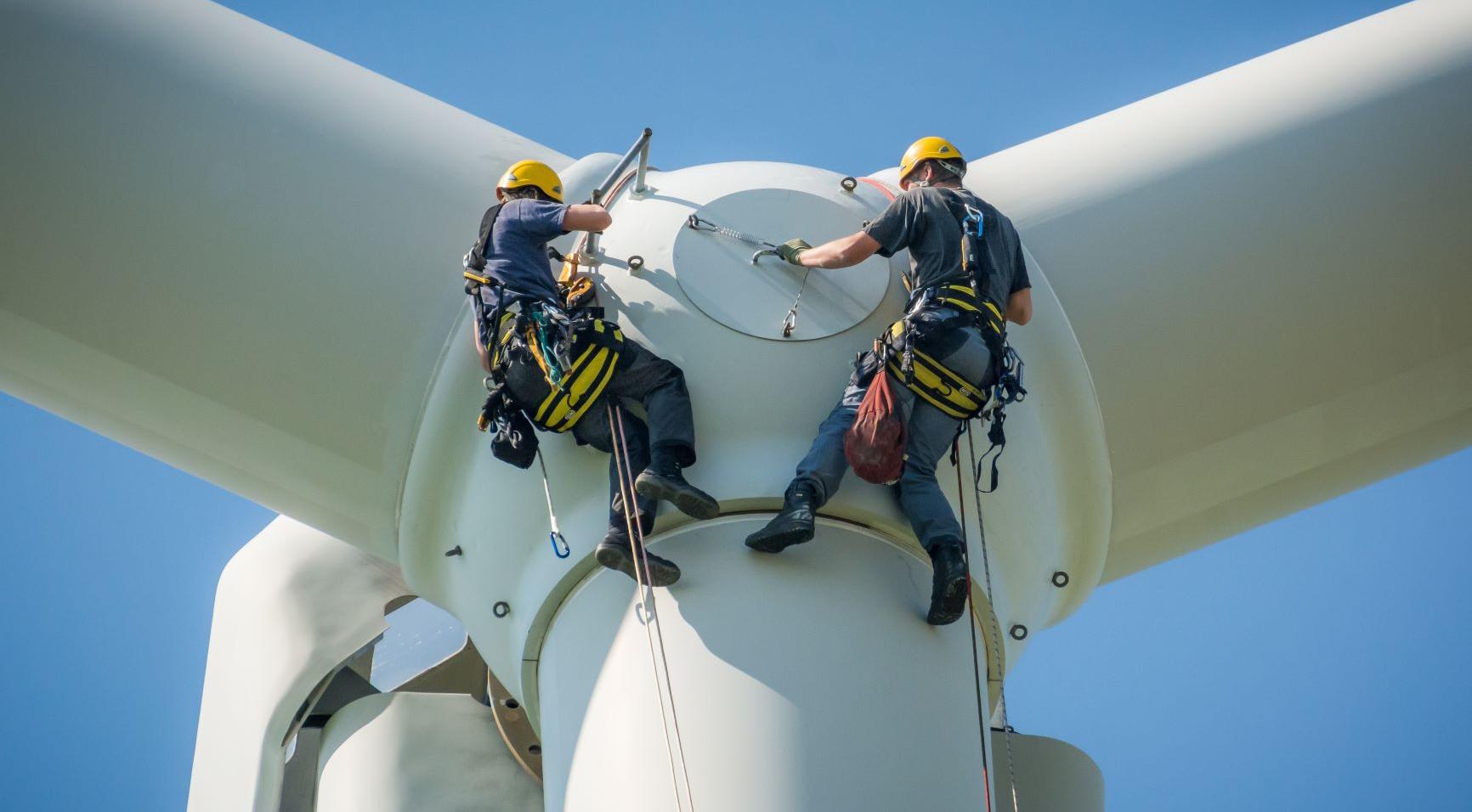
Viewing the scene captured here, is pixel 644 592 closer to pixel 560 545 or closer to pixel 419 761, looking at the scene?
pixel 560 545

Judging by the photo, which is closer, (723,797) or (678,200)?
(723,797)

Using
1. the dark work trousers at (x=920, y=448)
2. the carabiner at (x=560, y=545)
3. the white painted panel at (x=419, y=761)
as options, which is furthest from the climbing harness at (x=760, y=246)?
the white painted panel at (x=419, y=761)

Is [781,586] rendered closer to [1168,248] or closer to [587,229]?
[587,229]

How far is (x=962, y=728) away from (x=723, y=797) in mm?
1214

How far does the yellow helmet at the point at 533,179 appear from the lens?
934 cm

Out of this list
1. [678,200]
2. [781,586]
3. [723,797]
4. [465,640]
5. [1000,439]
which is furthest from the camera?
[465,640]

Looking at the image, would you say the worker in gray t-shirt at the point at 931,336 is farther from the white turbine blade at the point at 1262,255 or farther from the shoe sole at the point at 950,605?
the white turbine blade at the point at 1262,255

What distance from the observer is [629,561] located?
823 cm

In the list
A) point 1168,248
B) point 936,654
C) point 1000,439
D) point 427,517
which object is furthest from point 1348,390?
point 427,517

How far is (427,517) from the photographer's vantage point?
9.52 m

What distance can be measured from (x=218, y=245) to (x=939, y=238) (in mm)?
3518

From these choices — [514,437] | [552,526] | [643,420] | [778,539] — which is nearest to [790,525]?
[778,539]

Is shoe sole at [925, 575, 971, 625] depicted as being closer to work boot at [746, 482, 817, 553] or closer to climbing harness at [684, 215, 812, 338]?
work boot at [746, 482, 817, 553]

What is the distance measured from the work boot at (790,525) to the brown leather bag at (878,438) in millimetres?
264
